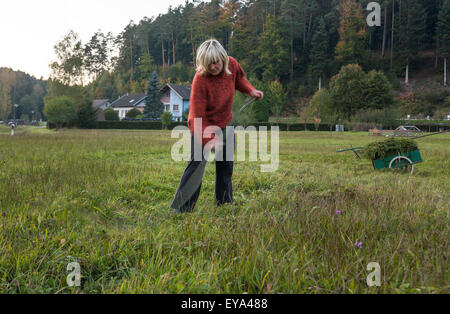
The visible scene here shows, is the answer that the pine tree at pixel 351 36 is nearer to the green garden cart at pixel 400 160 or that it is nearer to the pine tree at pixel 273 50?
the pine tree at pixel 273 50

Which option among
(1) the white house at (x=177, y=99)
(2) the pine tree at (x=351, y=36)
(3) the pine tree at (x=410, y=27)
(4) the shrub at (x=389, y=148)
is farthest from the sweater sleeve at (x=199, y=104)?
(3) the pine tree at (x=410, y=27)

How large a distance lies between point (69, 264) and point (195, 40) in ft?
241

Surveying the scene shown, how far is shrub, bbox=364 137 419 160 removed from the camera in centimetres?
712

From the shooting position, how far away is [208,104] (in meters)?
3.55

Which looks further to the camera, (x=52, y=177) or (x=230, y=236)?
(x=52, y=177)

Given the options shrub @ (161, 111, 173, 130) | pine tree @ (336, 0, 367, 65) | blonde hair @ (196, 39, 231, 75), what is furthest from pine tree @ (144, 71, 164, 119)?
blonde hair @ (196, 39, 231, 75)

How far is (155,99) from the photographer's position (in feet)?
199

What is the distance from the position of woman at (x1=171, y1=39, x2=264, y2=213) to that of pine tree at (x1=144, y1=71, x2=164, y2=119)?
57.7 m

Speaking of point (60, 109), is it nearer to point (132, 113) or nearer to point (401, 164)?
point (132, 113)

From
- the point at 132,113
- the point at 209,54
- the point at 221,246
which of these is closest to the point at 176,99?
the point at 132,113

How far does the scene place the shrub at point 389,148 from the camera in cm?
712

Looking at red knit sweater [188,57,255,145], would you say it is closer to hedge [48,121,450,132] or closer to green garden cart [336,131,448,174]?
green garden cart [336,131,448,174]
